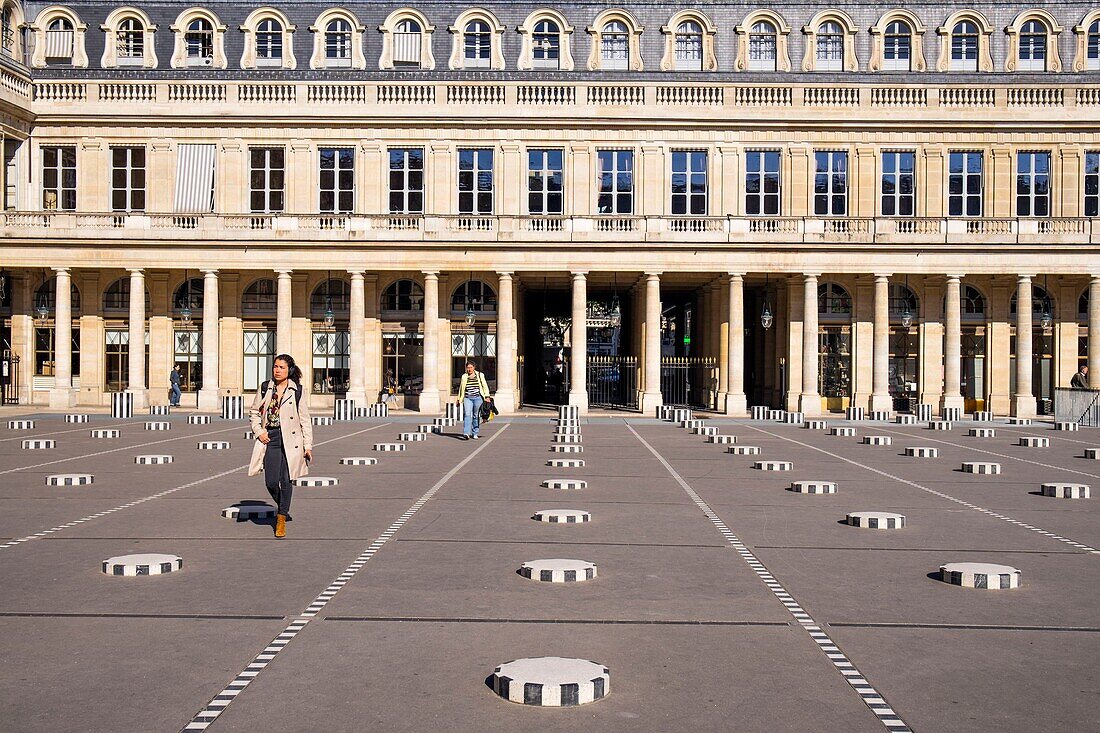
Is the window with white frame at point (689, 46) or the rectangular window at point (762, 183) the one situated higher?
the window with white frame at point (689, 46)

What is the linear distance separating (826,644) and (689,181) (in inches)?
1677

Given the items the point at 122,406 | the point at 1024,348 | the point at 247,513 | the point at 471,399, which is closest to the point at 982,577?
the point at 247,513

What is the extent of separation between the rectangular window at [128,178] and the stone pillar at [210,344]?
4.36 m

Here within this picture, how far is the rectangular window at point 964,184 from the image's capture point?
5022 cm

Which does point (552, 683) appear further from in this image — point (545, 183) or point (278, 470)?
point (545, 183)

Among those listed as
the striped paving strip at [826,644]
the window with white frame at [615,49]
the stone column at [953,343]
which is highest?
the window with white frame at [615,49]

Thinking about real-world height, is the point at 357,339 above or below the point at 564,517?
above

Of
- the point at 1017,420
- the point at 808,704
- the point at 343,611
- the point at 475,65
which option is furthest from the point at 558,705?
the point at 475,65

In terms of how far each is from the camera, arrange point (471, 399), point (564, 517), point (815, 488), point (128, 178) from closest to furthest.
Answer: point (564, 517) < point (815, 488) < point (471, 399) < point (128, 178)

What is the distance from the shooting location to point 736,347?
49250mm

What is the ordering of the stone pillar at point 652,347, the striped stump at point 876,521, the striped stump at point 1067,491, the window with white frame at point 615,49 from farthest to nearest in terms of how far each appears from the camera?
the window with white frame at point 615,49
the stone pillar at point 652,347
the striped stump at point 1067,491
the striped stump at point 876,521

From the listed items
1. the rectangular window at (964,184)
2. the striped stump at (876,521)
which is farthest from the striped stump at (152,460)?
the rectangular window at (964,184)

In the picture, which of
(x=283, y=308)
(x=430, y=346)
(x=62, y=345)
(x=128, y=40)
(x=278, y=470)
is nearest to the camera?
(x=278, y=470)

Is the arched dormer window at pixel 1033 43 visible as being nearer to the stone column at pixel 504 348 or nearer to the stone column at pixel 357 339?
the stone column at pixel 504 348
